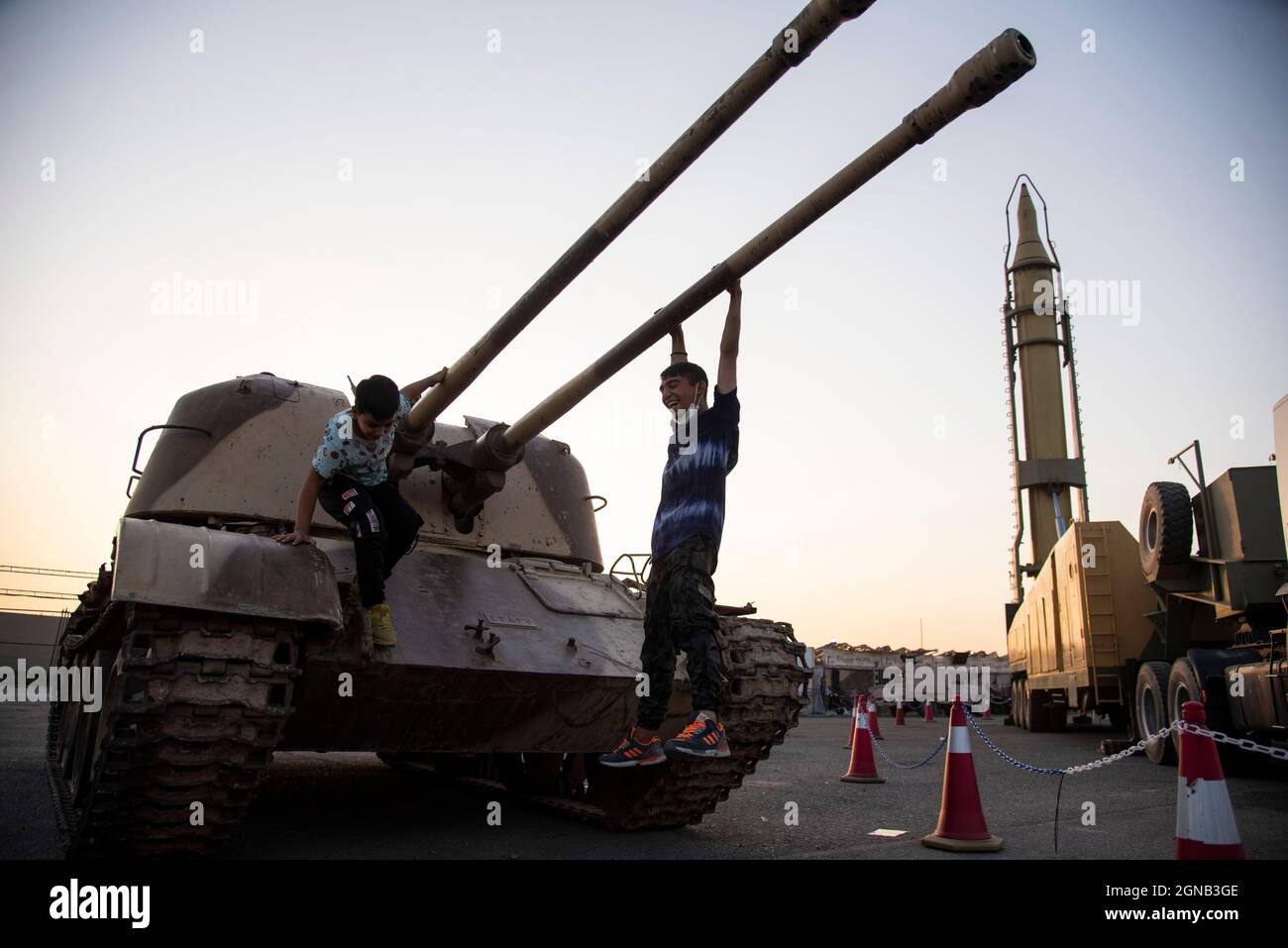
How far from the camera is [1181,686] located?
10117mm

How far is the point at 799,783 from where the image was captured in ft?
A: 31.1

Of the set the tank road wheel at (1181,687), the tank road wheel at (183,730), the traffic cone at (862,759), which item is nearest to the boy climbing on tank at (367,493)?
the tank road wheel at (183,730)

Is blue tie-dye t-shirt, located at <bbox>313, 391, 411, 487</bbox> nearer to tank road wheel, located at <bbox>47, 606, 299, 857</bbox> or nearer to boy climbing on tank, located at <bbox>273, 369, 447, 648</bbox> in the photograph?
boy climbing on tank, located at <bbox>273, 369, 447, 648</bbox>

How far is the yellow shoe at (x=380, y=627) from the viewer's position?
5160 millimetres

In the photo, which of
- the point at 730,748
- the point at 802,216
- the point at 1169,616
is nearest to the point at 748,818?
the point at 730,748

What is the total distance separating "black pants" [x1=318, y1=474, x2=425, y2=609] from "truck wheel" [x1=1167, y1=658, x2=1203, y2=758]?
307 inches

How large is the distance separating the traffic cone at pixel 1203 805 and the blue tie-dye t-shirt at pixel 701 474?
2.04m

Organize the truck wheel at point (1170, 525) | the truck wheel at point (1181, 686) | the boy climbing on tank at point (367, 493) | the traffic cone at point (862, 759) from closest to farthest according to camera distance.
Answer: the boy climbing on tank at point (367, 493), the traffic cone at point (862, 759), the truck wheel at point (1181, 686), the truck wheel at point (1170, 525)

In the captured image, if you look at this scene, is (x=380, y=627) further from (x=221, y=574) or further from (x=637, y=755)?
(x=637, y=755)

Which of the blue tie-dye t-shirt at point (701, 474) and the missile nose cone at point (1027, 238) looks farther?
the missile nose cone at point (1027, 238)

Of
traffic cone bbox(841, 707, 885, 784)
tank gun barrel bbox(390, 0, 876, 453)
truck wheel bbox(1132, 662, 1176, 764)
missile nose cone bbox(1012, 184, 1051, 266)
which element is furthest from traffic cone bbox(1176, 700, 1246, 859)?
missile nose cone bbox(1012, 184, 1051, 266)

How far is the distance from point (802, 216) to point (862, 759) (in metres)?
6.50

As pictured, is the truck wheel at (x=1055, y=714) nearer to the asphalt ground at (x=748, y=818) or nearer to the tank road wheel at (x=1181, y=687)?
the asphalt ground at (x=748, y=818)

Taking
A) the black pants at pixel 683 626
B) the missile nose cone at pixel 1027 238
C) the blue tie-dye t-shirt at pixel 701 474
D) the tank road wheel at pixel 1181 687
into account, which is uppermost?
the missile nose cone at pixel 1027 238
